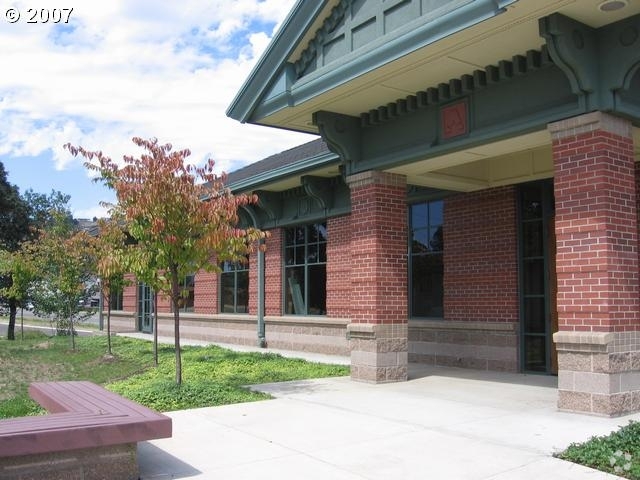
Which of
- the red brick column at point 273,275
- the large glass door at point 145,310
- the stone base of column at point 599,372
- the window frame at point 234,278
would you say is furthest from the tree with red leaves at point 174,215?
the large glass door at point 145,310

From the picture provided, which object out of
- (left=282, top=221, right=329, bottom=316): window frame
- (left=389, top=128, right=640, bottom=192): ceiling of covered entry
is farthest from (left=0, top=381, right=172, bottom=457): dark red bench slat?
(left=282, top=221, right=329, bottom=316): window frame

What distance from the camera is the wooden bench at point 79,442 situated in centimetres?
455

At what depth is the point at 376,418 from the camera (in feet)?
24.3

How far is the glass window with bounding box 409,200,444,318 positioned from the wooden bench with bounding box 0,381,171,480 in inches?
334

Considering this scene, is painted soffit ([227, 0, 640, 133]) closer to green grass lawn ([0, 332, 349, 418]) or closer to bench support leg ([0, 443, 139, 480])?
green grass lawn ([0, 332, 349, 418])

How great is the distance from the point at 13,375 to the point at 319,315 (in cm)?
698

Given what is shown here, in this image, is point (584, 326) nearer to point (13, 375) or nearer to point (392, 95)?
point (392, 95)

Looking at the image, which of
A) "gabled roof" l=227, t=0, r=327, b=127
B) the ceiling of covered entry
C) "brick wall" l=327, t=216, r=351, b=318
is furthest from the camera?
"brick wall" l=327, t=216, r=351, b=318

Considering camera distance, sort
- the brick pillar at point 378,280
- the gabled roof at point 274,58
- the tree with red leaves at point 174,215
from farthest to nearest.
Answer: the brick pillar at point 378,280, the gabled roof at point 274,58, the tree with red leaves at point 174,215

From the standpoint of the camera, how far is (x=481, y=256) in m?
11.9

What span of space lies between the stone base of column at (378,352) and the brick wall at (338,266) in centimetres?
448

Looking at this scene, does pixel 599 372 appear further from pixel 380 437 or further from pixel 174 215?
pixel 174 215

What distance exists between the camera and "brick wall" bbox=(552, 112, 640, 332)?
7273 mm

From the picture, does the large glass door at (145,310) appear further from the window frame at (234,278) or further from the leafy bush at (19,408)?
the leafy bush at (19,408)
